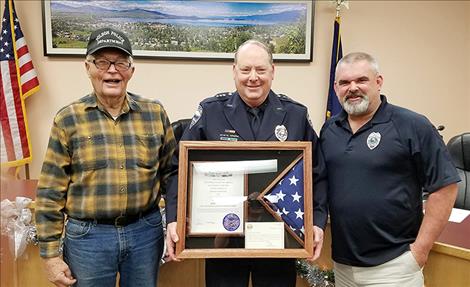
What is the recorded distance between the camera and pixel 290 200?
167 centimetres

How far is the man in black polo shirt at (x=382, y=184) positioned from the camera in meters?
1.69

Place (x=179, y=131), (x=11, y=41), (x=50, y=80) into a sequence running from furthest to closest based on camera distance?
(x=50, y=80) → (x=11, y=41) → (x=179, y=131)

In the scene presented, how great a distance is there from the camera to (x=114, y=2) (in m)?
3.77

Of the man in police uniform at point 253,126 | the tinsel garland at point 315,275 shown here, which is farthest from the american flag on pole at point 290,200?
the tinsel garland at point 315,275

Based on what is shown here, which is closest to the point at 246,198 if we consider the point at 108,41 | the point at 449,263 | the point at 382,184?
the point at 382,184

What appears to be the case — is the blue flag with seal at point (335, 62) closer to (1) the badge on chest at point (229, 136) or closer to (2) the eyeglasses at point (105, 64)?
(1) the badge on chest at point (229, 136)

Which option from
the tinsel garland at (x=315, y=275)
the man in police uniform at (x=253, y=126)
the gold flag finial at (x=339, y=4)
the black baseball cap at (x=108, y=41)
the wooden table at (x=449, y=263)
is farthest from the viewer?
the gold flag finial at (x=339, y=4)

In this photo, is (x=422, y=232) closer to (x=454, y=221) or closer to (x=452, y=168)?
(x=452, y=168)

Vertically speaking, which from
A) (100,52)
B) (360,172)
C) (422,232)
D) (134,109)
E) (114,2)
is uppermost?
(114,2)

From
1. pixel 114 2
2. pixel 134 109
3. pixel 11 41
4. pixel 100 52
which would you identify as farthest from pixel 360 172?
pixel 11 41

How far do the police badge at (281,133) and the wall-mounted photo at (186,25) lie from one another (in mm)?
2338

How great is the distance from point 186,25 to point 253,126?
2384mm

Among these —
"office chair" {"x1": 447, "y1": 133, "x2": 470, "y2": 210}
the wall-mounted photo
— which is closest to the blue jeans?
"office chair" {"x1": 447, "y1": 133, "x2": 470, "y2": 210}

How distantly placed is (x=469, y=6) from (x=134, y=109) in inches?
152
